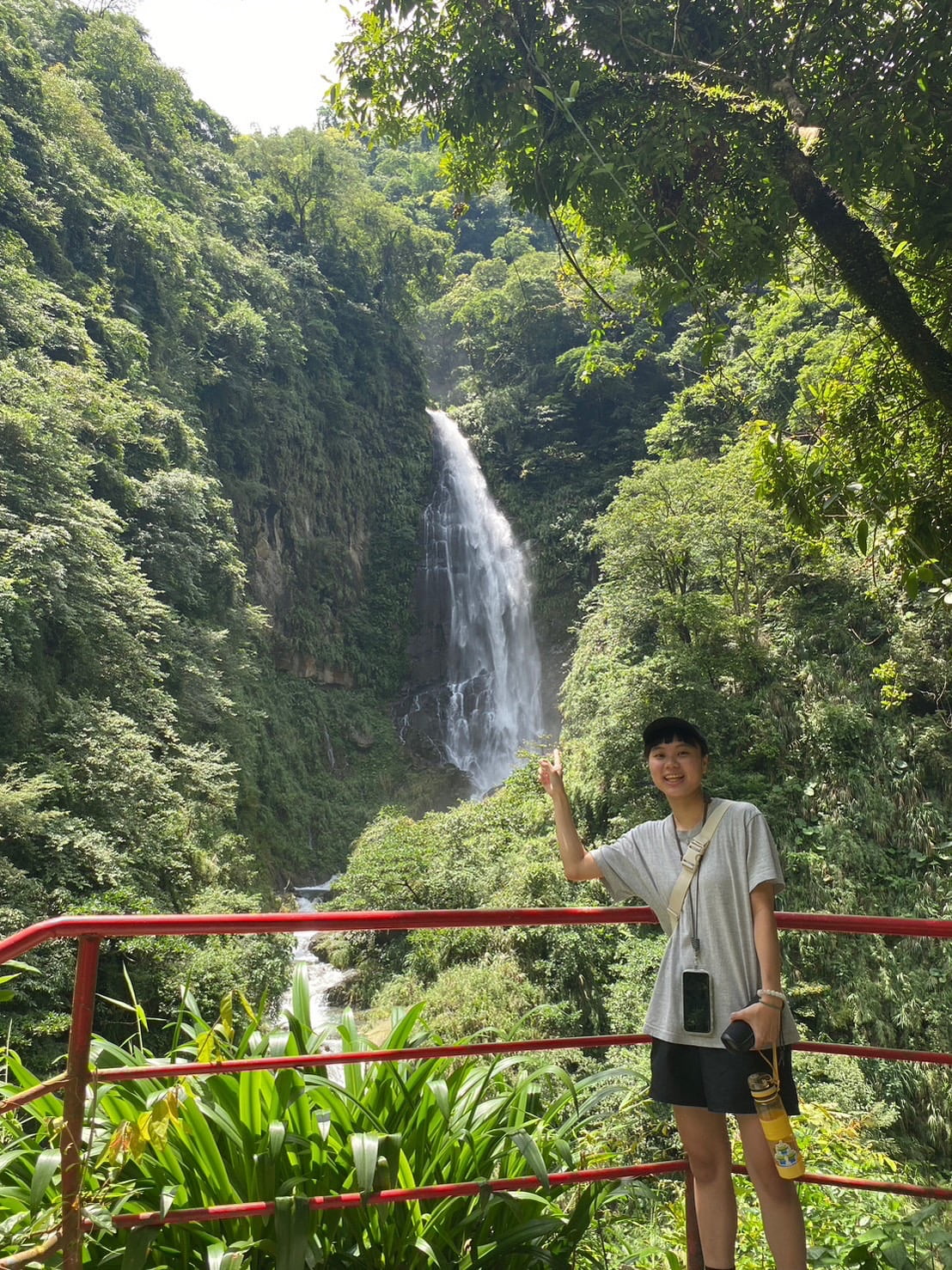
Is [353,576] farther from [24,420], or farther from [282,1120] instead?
[282,1120]

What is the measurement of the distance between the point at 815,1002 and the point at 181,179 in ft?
78.2

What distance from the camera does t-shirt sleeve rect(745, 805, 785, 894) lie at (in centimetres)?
175

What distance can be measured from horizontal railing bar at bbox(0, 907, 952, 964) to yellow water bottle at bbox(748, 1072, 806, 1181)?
323mm

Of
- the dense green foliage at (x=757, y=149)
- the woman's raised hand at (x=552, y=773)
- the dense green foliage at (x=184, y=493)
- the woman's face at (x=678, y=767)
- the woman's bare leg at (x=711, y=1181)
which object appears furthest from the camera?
the dense green foliage at (x=184, y=493)

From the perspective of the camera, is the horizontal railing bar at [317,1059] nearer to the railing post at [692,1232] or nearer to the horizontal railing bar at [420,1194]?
the horizontal railing bar at [420,1194]

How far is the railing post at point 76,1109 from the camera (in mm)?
1555

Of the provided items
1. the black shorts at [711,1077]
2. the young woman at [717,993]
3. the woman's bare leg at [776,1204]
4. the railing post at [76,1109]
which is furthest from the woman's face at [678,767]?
the railing post at [76,1109]

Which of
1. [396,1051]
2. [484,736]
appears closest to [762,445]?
[396,1051]

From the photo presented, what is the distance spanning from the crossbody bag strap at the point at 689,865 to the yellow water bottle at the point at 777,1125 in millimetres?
343

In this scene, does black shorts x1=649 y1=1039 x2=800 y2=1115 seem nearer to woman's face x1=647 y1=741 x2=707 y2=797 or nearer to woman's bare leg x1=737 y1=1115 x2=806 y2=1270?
woman's bare leg x1=737 y1=1115 x2=806 y2=1270

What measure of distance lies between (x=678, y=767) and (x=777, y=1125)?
0.73 m

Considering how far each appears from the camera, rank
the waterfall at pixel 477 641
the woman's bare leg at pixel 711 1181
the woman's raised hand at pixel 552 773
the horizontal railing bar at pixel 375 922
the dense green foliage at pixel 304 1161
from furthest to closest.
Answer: the waterfall at pixel 477 641, the woman's raised hand at pixel 552 773, the woman's bare leg at pixel 711 1181, the dense green foliage at pixel 304 1161, the horizontal railing bar at pixel 375 922

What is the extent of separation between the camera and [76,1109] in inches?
62.2

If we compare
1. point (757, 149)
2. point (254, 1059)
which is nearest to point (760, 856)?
point (254, 1059)
